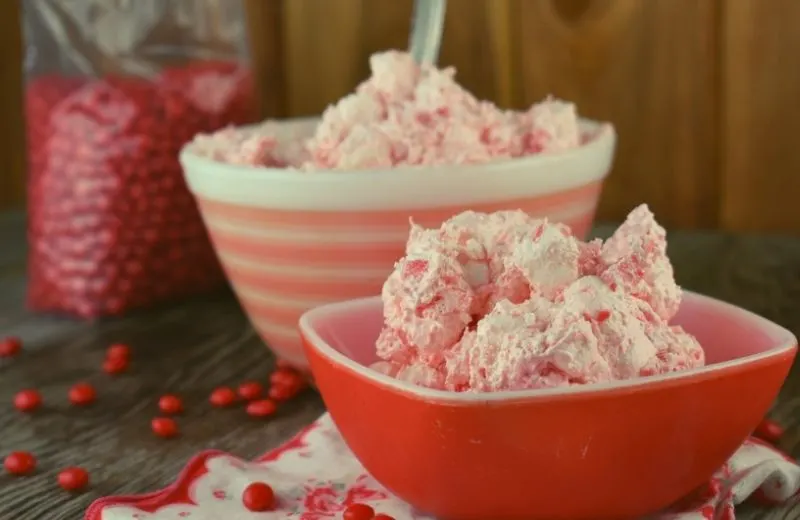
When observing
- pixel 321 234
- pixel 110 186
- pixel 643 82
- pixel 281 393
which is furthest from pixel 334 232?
pixel 643 82

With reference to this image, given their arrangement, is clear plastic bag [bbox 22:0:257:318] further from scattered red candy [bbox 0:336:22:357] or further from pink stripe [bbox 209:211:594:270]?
pink stripe [bbox 209:211:594:270]

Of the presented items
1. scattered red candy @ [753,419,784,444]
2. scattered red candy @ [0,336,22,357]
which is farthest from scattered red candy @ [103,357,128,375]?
scattered red candy @ [753,419,784,444]

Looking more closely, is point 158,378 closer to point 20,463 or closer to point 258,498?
point 20,463

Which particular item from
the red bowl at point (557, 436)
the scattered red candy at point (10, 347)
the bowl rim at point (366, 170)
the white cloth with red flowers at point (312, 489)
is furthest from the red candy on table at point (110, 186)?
the red bowl at point (557, 436)

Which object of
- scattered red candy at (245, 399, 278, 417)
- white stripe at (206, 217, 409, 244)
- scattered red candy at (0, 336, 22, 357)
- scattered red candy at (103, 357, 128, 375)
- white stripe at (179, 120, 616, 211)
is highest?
white stripe at (179, 120, 616, 211)

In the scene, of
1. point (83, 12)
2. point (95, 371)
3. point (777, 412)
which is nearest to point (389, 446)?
point (777, 412)

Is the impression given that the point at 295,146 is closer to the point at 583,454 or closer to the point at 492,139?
the point at 492,139
